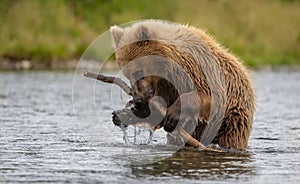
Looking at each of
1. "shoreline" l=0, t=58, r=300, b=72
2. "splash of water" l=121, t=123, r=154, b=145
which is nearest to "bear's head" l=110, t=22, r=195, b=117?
"splash of water" l=121, t=123, r=154, b=145

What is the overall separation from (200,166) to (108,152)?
4.64ft

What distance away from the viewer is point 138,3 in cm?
3712

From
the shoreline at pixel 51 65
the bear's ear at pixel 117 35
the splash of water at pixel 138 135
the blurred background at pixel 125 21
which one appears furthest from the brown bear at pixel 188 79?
the blurred background at pixel 125 21

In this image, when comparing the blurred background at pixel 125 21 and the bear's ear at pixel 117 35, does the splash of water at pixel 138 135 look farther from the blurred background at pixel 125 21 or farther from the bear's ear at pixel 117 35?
the blurred background at pixel 125 21

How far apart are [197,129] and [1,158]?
2.26 metres

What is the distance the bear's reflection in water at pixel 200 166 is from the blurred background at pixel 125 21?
766 inches

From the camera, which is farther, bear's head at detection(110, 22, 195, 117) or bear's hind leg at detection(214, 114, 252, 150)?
bear's hind leg at detection(214, 114, 252, 150)

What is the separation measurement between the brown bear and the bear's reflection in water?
1.20 ft

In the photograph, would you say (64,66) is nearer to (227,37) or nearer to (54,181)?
(227,37)

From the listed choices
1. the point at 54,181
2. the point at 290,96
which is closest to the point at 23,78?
the point at 290,96

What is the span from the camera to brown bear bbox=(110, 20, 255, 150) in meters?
9.95

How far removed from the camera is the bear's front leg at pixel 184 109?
998 cm

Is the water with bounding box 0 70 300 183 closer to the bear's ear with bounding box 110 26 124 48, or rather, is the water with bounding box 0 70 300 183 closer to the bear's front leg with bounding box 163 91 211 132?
the bear's front leg with bounding box 163 91 211 132

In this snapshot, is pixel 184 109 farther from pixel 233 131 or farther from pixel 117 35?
pixel 117 35
